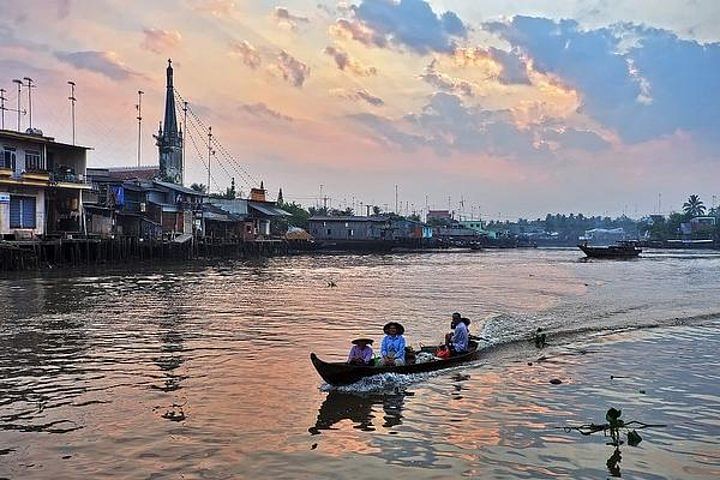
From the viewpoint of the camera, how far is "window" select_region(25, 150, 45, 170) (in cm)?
4452

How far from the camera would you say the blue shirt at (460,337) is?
16.0 meters

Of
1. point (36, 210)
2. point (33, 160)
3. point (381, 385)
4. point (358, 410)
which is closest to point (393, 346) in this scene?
point (381, 385)

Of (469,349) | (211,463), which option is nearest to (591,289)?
(469,349)

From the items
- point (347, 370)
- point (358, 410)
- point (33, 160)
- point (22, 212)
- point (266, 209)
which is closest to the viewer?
point (358, 410)

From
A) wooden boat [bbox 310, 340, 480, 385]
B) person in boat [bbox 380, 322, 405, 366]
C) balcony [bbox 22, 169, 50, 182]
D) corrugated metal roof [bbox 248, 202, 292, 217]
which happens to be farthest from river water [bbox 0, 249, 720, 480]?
corrugated metal roof [bbox 248, 202, 292, 217]

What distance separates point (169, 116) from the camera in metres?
93.4

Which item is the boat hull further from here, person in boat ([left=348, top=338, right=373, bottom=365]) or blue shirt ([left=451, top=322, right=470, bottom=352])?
person in boat ([left=348, top=338, right=373, bottom=365])

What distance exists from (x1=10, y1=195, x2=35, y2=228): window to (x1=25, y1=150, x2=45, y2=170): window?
248cm

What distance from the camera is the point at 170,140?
306 feet

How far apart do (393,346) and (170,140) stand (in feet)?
281

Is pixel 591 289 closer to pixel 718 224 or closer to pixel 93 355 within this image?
pixel 93 355

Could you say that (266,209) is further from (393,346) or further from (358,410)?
(358,410)

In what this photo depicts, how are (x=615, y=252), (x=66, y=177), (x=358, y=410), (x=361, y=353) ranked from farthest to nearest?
(x=615, y=252)
(x=66, y=177)
(x=361, y=353)
(x=358, y=410)

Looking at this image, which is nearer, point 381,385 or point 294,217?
point 381,385
